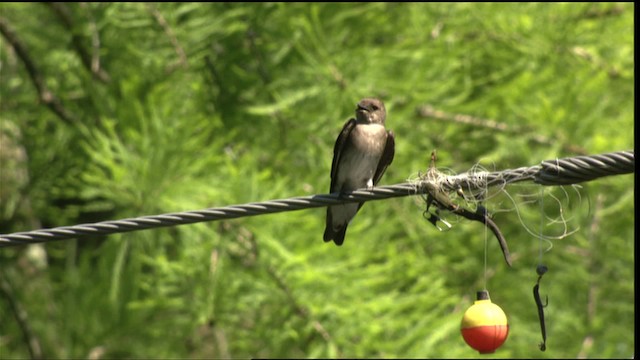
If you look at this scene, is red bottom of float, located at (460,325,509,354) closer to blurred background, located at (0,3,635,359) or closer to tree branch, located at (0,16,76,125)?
blurred background, located at (0,3,635,359)

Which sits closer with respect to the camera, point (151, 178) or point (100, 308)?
point (151, 178)

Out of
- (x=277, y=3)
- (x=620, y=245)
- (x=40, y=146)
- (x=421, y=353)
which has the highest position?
(x=277, y=3)

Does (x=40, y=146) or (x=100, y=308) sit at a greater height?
(x=40, y=146)

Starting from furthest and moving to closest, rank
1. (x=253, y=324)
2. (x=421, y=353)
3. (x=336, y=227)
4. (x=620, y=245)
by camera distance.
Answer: (x=620, y=245)
(x=253, y=324)
(x=421, y=353)
(x=336, y=227)

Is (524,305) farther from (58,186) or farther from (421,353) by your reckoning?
(58,186)

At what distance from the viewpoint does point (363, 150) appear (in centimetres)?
594

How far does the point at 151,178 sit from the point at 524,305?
10.1 feet

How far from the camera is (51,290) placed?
934cm

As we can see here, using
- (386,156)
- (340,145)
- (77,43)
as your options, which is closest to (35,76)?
(77,43)

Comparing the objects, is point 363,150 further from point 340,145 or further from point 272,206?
point 272,206

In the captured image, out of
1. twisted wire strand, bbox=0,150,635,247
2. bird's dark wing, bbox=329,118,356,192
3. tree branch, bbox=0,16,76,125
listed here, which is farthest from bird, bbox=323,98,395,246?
tree branch, bbox=0,16,76,125

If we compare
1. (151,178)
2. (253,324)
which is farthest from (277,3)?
(253,324)

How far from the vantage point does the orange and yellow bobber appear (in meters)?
3.86

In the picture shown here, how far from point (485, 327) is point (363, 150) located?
218 cm
